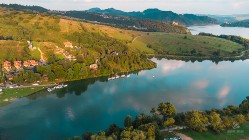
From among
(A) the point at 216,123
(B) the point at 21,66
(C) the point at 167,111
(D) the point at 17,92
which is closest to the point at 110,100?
(C) the point at 167,111

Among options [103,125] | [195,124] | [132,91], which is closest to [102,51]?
[132,91]

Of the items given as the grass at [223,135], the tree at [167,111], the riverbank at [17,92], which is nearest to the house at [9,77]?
the riverbank at [17,92]

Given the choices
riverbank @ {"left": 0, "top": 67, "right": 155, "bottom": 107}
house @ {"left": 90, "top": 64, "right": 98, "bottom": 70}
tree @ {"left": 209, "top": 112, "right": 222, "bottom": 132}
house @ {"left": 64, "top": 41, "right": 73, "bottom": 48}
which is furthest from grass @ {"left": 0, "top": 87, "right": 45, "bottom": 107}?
tree @ {"left": 209, "top": 112, "right": 222, "bottom": 132}

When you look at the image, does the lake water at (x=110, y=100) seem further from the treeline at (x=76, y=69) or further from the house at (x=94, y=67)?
the house at (x=94, y=67)

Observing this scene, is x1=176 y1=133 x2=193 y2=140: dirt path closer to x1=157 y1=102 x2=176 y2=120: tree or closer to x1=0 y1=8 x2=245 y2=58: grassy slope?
x1=157 y1=102 x2=176 y2=120: tree

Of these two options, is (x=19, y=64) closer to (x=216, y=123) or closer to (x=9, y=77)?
(x=9, y=77)

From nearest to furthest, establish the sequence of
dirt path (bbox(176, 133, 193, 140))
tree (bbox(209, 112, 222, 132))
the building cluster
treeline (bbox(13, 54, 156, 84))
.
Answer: dirt path (bbox(176, 133, 193, 140)) → tree (bbox(209, 112, 222, 132)) → treeline (bbox(13, 54, 156, 84)) → the building cluster

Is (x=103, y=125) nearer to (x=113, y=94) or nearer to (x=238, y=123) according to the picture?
(x=113, y=94)
